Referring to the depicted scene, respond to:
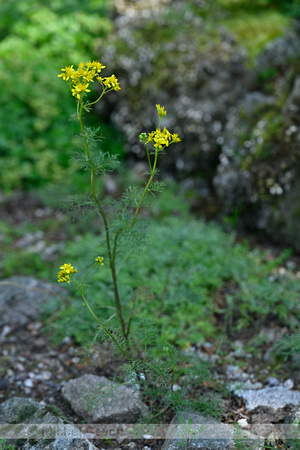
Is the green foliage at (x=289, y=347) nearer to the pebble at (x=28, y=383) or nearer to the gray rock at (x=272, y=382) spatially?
the gray rock at (x=272, y=382)

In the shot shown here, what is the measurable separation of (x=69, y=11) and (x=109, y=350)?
502 centimetres

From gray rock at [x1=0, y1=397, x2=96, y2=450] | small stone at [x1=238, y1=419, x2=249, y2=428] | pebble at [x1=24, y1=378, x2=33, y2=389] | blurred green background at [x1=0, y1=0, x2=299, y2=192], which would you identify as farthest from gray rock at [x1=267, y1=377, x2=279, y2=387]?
blurred green background at [x1=0, y1=0, x2=299, y2=192]

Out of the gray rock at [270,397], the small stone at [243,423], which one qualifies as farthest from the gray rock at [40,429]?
the gray rock at [270,397]

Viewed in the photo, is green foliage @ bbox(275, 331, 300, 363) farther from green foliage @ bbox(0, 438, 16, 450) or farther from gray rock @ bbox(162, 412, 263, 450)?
green foliage @ bbox(0, 438, 16, 450)

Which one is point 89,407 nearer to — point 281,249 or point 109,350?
point 109,350

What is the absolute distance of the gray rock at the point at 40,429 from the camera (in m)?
→ 1.89

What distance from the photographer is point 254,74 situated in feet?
14.4

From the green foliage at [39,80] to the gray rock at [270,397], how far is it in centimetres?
334

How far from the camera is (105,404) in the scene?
2.22m

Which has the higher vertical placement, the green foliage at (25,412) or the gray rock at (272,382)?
the gray rock at (272,382)

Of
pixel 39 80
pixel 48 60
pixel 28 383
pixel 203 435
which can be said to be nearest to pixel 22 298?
pixel 28 383

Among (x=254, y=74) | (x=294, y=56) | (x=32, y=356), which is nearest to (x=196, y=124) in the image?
(x=254, y=74)

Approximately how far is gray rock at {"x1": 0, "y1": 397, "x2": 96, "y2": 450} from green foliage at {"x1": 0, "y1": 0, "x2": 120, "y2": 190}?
3080 millimetres

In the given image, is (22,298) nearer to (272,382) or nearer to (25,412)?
(25,412)
